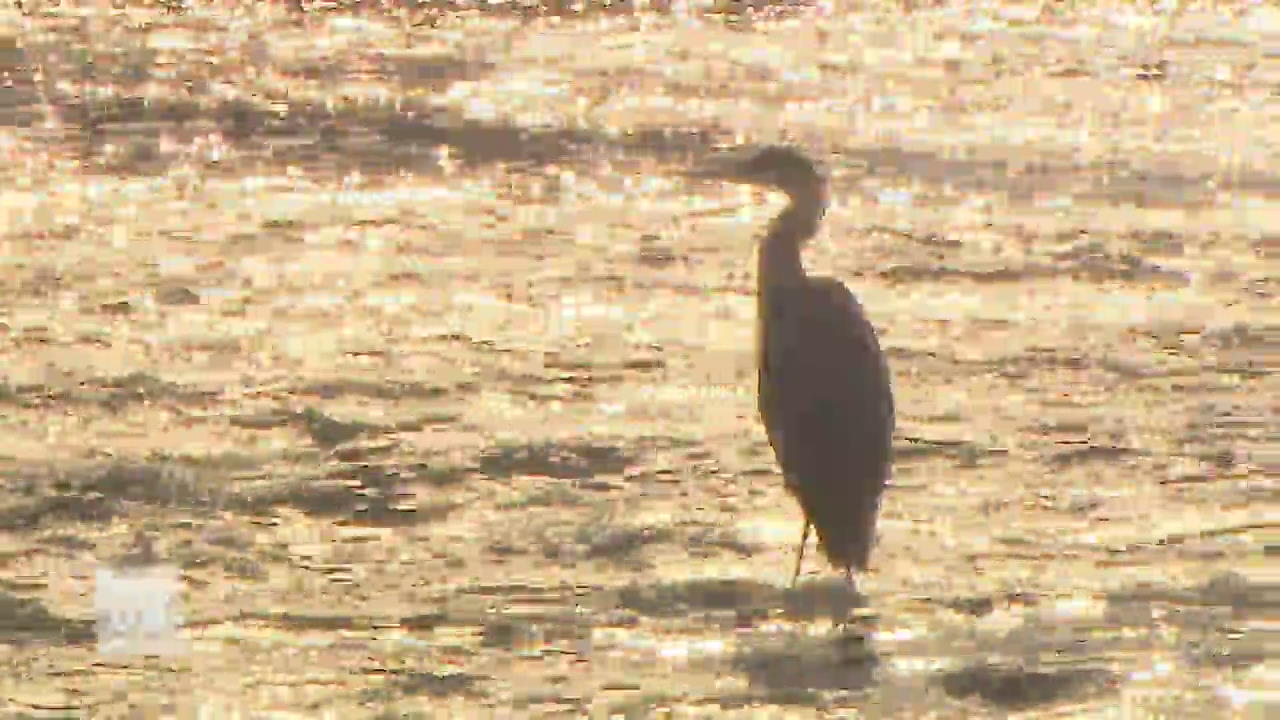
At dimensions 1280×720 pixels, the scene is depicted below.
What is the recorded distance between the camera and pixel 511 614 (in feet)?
32.2

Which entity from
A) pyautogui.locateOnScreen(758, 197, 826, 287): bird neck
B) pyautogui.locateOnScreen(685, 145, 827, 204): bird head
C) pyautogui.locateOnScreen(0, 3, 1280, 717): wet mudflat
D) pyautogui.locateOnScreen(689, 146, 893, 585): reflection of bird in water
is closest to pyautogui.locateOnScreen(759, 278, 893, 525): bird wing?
pyautogui.locateOnScreen(689, 146, 893, 585): reflection of bird in water

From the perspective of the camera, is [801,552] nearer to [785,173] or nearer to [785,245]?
[785,245]

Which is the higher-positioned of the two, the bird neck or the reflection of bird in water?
the bird neck

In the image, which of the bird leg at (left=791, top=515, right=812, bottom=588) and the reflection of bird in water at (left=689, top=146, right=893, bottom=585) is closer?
the reflection of bird in water at (left=689, top=146, right=893, bottom=585)

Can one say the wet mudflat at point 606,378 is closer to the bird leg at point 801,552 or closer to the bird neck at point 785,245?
the bird leg at point 801,552

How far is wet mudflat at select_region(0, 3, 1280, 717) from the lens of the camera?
9.30 m

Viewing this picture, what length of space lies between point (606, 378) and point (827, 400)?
3.93m

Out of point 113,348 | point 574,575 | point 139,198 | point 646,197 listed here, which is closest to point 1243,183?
point 646,197

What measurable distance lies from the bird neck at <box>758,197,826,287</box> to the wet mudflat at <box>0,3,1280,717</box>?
Answer: 0.89 m

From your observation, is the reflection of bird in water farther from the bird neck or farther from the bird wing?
the bird neck

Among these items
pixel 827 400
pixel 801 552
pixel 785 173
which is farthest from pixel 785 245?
pixel 801 552

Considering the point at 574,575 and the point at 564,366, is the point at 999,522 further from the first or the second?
the point at 564,366

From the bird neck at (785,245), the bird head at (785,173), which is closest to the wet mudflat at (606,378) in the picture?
the bird neck at (785,245)

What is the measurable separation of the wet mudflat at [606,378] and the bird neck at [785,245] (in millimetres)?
892
